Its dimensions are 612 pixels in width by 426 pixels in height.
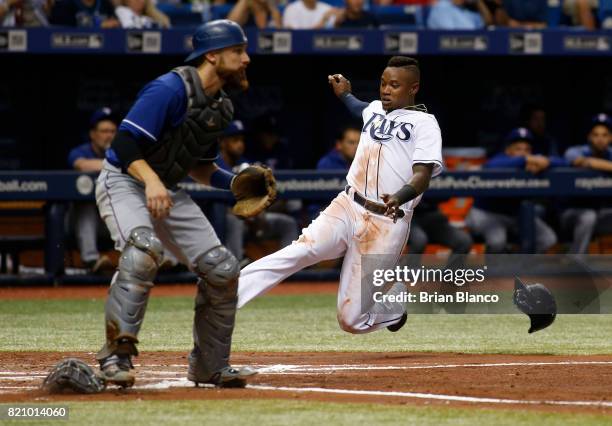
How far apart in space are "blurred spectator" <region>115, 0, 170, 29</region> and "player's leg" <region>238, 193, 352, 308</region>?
537 centimetres

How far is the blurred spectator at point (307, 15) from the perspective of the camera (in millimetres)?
12258

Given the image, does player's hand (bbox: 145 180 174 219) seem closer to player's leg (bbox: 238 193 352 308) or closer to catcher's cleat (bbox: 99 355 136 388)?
catcher's cleat (bbox: 99 355 136 388)

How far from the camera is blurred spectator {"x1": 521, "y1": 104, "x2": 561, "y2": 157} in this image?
40.8 feet

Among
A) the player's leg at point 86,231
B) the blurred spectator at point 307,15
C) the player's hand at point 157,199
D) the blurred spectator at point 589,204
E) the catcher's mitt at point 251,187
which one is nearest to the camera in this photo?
the player's hand at point 157,199

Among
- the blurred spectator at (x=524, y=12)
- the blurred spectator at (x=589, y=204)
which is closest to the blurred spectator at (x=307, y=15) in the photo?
the blurred spectator at (x=524, y=12)

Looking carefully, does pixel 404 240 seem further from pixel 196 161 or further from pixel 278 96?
pixel 278 96

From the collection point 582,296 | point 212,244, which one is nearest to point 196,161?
point 212,244

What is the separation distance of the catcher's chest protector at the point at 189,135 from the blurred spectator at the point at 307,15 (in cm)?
694

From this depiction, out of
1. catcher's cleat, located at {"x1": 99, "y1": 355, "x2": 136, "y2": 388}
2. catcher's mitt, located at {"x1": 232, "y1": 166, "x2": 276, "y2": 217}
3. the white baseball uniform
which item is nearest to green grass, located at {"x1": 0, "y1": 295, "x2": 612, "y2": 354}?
the white baseball uniform

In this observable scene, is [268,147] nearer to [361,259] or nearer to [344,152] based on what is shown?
[344,152]

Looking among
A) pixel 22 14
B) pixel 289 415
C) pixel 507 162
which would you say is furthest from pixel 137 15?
pixel 289 415

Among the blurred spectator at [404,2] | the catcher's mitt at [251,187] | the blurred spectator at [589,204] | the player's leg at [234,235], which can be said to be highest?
the blurred spectator at [404,2]

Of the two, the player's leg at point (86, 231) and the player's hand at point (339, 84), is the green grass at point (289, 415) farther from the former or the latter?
the player's leg at point (86, 231)

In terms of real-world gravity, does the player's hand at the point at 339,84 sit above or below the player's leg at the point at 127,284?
above
